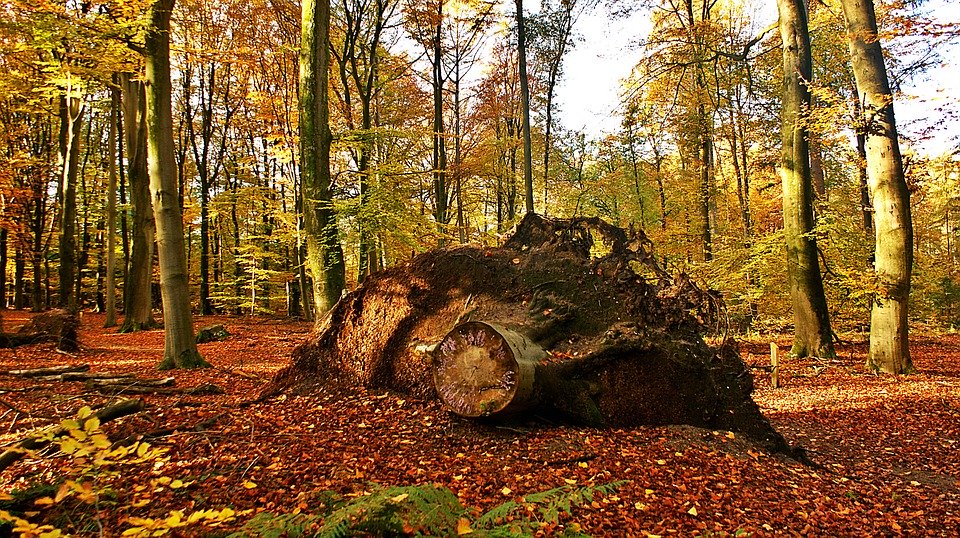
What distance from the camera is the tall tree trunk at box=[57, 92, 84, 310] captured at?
16.3 meters

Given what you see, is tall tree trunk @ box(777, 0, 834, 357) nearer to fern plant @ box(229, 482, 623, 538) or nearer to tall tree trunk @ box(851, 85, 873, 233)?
tall tree trunk @ box(851, 85, 873, 233)

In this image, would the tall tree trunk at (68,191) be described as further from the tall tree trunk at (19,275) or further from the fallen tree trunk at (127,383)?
the fallen tree trunk at (127,383)

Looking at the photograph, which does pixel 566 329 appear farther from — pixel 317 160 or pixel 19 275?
pixel 19 275

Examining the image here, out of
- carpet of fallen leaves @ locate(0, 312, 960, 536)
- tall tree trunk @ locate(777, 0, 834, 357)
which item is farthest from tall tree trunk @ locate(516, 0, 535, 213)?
carpet of fallen leaves @ locate(0, 312, 960, 536)

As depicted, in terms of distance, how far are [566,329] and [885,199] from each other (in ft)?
23.8

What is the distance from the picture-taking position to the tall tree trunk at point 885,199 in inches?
339

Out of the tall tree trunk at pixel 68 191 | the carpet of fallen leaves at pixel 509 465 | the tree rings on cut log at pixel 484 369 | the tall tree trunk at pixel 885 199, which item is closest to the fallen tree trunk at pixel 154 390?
the carpet of fallen leaves at pixel 509 465

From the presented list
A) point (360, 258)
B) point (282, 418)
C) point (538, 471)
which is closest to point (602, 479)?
point (538, 471)

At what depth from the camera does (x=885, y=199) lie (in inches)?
343

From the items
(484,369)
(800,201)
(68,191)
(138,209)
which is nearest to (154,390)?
(484,369)

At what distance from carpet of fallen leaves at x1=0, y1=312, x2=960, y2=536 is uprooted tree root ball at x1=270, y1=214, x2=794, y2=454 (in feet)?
0.98

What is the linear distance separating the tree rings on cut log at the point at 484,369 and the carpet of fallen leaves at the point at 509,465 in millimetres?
261

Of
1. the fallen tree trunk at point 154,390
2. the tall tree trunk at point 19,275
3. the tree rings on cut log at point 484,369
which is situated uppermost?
the tall tree trunk at point 19,275

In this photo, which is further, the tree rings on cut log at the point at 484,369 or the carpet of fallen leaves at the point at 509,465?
the tree rings on cut log at the point at 484,369
